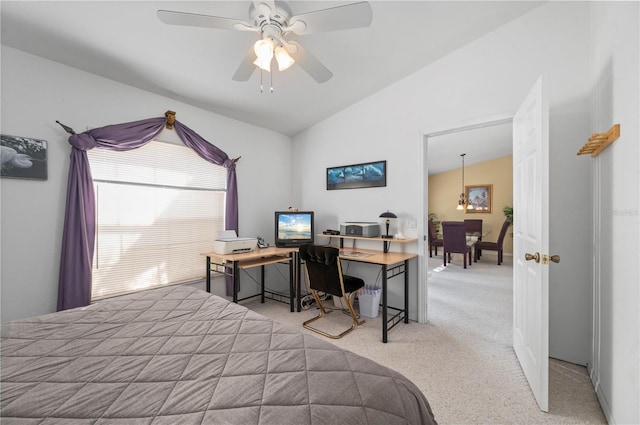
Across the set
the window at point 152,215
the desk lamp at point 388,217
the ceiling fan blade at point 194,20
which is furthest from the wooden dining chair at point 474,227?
the ceiling fan blade at point 194,20

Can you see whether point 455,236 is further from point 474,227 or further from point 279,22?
point 279,22

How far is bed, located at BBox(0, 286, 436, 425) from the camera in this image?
0.75 meters

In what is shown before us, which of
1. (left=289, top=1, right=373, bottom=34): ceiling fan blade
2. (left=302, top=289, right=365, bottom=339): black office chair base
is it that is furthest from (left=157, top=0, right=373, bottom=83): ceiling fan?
(left=302, top=289, right=365, bottom=339): black office chair base

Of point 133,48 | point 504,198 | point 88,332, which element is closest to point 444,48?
point 133,48

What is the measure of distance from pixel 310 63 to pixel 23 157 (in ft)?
7.50

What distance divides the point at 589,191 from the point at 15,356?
3.54 meters

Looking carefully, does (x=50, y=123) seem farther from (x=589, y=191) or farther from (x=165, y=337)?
(x=589, y=191)

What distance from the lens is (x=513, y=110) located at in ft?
7.96

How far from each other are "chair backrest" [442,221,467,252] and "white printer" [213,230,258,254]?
14.3 feet

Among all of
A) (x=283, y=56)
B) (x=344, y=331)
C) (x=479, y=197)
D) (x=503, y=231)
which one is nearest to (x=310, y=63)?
(x=283, y=56)

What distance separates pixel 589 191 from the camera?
2078mm

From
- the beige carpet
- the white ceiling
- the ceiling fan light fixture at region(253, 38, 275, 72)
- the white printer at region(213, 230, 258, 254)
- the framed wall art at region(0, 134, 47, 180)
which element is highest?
the white ceiling

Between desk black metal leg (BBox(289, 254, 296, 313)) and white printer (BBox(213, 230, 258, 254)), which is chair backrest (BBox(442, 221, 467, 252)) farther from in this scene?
white printer (BBox(213, 230, 258, 254))

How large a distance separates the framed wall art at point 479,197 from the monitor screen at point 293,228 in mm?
6008
